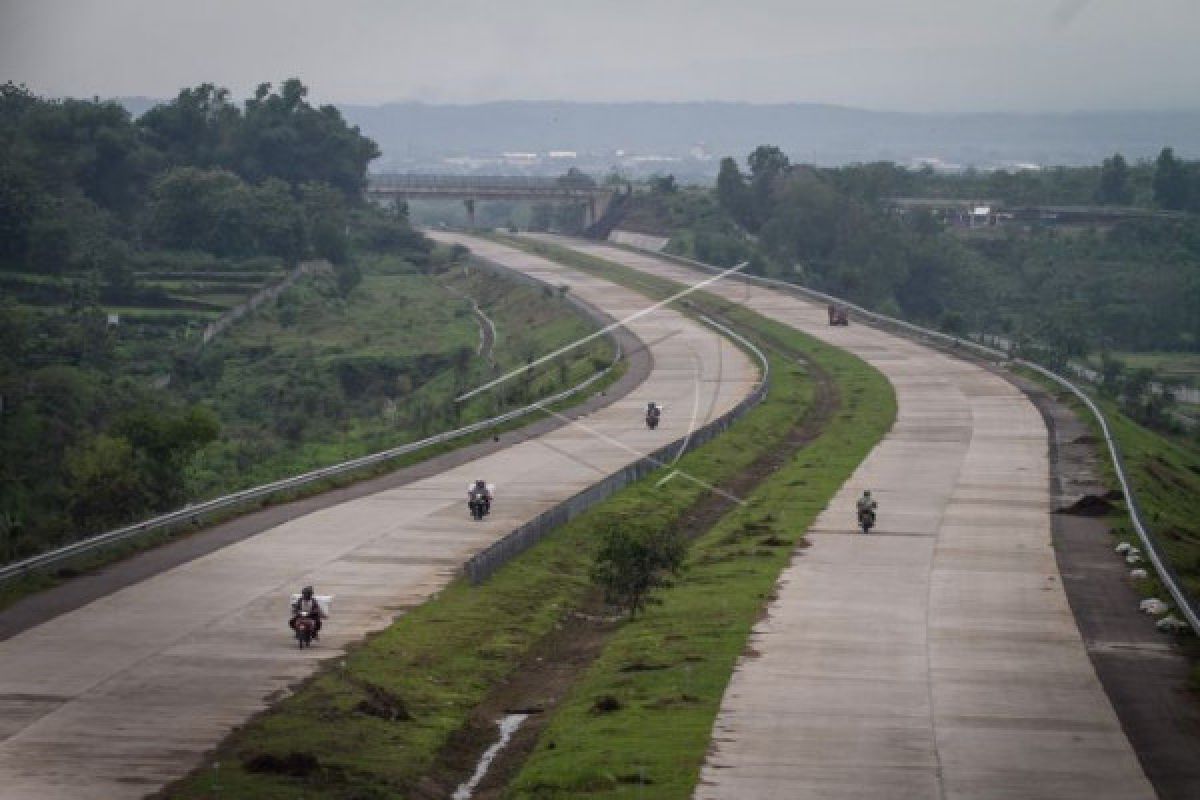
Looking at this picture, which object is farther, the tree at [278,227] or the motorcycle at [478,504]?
the tree at [278,227]

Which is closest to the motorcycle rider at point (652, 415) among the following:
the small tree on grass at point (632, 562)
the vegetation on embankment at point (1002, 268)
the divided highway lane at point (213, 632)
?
the divided highway lane at point (213, 632)

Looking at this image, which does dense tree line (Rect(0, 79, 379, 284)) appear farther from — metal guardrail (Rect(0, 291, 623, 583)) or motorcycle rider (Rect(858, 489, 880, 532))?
motorcycle rider (Rect(858, 489, 880, 532))

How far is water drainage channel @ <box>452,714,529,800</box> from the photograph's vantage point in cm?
3594

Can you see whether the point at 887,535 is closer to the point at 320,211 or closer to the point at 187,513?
the point at 187,513

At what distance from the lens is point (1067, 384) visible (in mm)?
108688

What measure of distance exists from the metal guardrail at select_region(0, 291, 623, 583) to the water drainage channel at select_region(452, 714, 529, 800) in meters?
13.9

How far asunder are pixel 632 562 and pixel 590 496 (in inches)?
686

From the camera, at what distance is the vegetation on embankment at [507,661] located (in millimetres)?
35062

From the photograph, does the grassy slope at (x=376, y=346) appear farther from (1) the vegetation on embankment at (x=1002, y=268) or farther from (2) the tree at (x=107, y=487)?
(1) the vegetation on embankment at (x=1002, y=268)

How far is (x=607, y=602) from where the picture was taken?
2085 inches

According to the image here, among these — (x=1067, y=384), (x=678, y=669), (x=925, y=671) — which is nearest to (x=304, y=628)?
(x=678, y=669)

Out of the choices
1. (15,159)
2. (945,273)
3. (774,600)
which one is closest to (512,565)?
(774,600)

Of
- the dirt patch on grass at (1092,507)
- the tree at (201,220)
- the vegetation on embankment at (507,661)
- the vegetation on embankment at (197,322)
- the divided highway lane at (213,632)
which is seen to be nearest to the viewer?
the vegetation on embankment at (507,661)

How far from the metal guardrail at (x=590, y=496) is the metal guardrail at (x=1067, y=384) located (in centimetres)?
1522
